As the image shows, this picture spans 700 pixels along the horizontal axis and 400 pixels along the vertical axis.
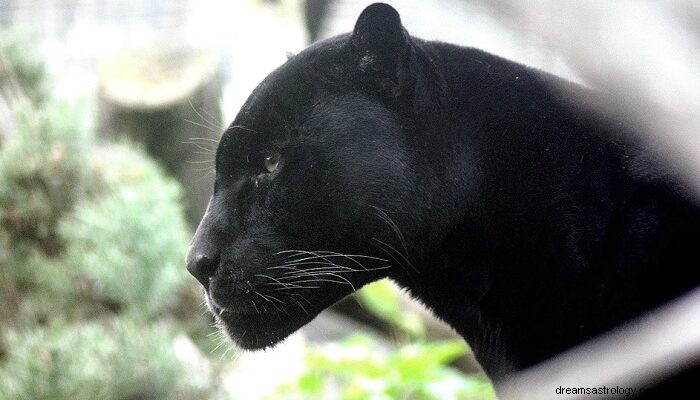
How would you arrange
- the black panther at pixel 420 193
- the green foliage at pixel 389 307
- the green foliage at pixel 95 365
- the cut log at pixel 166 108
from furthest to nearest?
the cut log at pixel 166 108 → the green foliage at pixel 389 307 → the green foliage at pixel 95 365 → the black panther at pixel 420 193

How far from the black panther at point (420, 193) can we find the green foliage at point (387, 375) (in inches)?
43.3

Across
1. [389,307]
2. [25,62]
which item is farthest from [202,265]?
[25,62]

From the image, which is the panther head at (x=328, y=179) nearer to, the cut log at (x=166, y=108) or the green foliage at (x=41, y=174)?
the green foliage at (x=41, y=174)

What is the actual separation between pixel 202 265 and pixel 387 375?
1.30m

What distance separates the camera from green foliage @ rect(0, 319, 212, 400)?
1.82 m

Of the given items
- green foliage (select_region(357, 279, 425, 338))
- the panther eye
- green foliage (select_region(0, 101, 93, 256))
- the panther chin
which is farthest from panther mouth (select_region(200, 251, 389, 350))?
green foliage (select_region(357, 279, 425, 338))

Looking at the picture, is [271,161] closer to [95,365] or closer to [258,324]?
[258,324]

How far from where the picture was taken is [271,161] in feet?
4.56

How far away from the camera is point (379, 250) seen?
54.4 inches

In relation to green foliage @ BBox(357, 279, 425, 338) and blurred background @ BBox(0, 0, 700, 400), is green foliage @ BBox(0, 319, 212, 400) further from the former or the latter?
green foliage @ BBox(357, 279, 425, 338)

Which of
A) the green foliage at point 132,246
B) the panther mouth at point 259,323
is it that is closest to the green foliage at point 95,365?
the green foliage at point 132,246

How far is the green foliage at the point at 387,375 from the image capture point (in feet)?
8.24

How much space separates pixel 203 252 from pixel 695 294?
75 centimetres

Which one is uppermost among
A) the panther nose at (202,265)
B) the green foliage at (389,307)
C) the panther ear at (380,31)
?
Result: the panther ear at (380,31)
